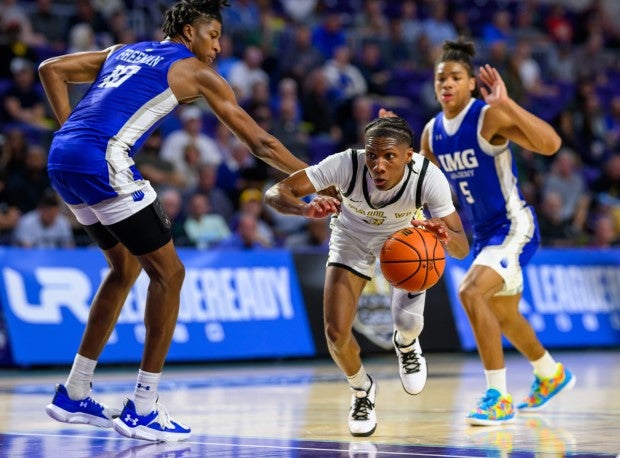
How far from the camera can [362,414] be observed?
720cm

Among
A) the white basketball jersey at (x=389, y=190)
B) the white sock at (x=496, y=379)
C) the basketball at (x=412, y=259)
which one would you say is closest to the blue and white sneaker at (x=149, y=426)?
the basketball at (x=412, y=259)

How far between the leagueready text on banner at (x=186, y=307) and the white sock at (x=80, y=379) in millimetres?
5017

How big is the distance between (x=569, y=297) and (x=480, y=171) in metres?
7.47

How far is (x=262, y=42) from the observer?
18.7 m

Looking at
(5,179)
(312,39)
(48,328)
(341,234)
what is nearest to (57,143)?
(341,234)

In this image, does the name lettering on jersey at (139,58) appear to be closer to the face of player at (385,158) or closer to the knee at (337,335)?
the face of player at (385,158)

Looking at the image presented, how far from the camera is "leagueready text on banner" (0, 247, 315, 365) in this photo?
12.0 m

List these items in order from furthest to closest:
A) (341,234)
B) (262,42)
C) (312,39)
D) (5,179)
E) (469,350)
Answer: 1. (312,39)
2. (262,42)
3. (469,350)
4. (5,179)
5. (341,234)

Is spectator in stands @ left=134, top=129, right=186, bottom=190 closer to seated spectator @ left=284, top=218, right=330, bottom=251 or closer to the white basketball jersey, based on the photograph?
seated spectator @ left=284, top=218, right=330, bottom=251

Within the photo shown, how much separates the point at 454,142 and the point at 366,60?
36.3 feet

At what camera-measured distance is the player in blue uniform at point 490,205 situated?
8289 mm

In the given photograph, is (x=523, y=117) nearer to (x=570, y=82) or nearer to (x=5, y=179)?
(x=5, y=179)

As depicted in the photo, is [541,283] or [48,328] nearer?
[48,328]

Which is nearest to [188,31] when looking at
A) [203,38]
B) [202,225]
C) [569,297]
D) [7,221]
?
[203,38]
